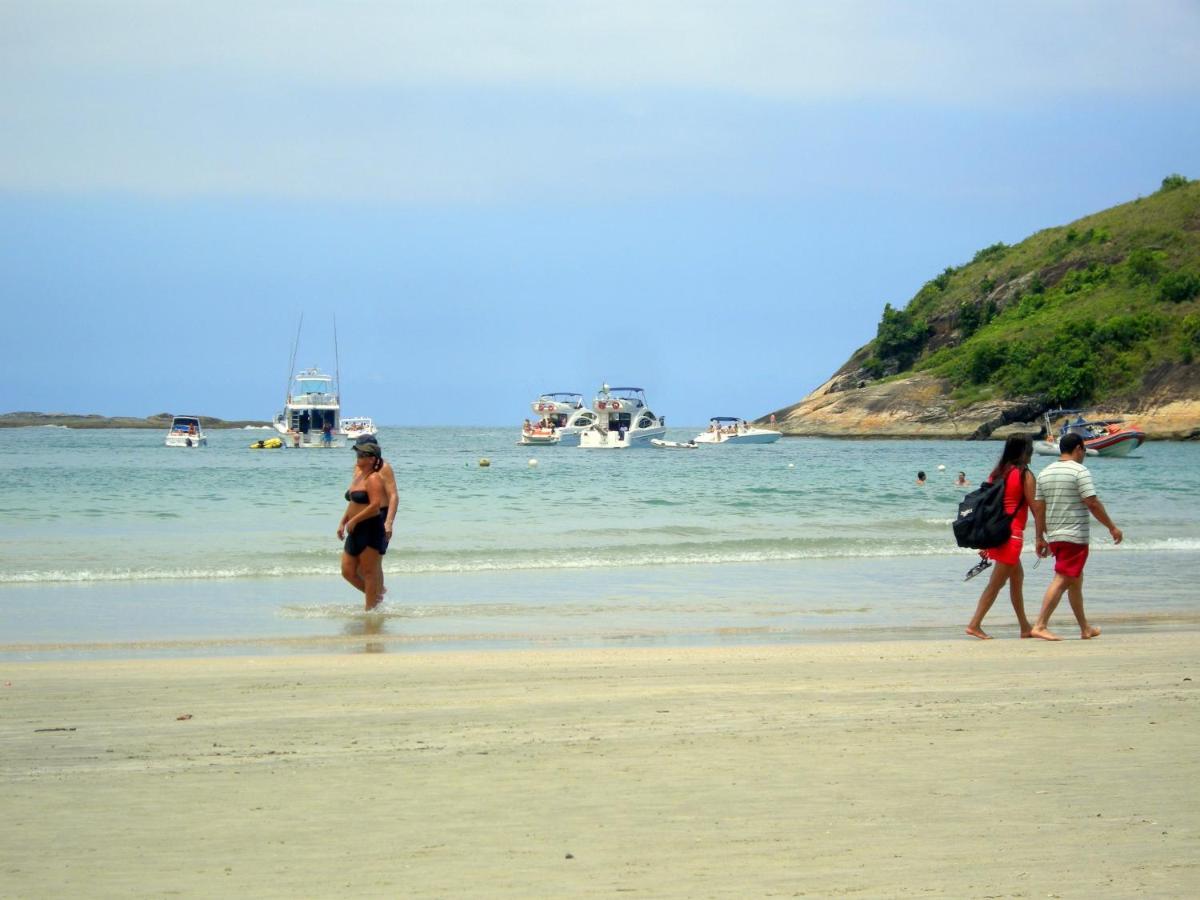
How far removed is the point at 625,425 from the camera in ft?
257

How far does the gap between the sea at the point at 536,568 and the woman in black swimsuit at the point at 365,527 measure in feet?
1.36

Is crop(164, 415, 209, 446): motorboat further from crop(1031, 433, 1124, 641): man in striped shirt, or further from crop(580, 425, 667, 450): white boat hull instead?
crop(1031, 433, 1124, 641): man in striped shirt

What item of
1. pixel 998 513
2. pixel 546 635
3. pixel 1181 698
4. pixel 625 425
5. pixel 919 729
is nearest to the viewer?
pixel 919 729

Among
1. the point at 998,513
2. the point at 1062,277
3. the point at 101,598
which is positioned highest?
the point at 1062,277

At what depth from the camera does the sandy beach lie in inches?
175

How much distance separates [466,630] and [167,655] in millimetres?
2688

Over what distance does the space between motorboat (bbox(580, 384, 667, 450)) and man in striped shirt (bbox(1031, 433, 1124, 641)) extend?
65.6 meters

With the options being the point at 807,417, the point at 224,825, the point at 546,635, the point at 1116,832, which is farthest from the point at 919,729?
the point at 807,417

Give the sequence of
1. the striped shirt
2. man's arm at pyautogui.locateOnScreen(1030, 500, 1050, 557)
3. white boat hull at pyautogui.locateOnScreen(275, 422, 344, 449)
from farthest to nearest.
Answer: white boat hull at pyautogui.locateOnScreen(275, 422, 344, 449) → the striped shirt → man's arm at pyautogui.locateOnScreen(1030, 500, 1050, 557)

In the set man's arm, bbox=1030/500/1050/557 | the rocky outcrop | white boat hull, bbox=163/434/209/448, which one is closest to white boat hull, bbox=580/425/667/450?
the rocky outcrop

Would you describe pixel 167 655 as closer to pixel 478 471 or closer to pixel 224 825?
pixel 224 825

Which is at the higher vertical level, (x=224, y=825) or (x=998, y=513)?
(x=998, y=513)

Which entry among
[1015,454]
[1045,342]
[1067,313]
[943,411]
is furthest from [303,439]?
[1015,454]

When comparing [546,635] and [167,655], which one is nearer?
[167,655]
